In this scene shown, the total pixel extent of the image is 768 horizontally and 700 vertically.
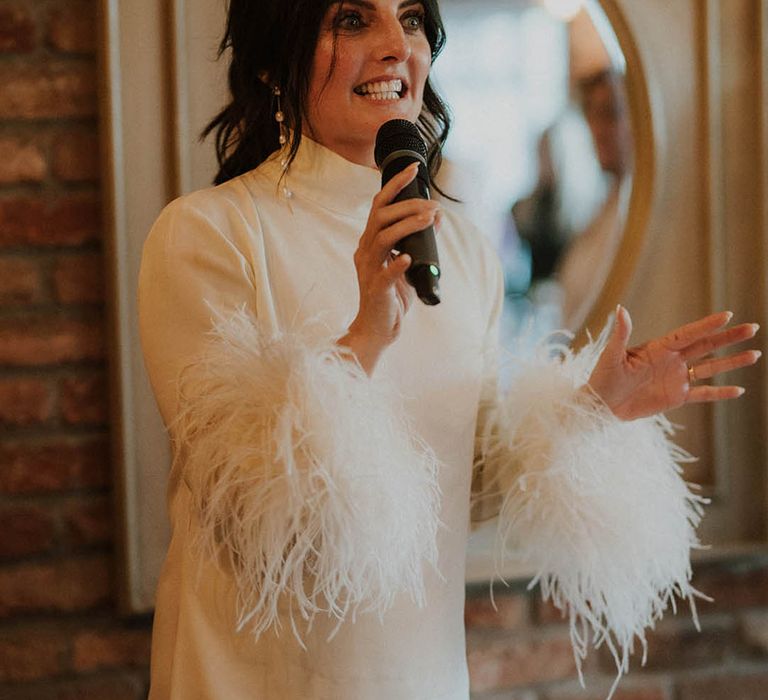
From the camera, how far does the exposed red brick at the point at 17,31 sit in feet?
4.48

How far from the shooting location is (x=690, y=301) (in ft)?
5.41

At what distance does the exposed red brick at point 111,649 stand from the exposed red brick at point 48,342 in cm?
39

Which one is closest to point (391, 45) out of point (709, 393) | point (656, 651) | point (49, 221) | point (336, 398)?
point (336, 398)

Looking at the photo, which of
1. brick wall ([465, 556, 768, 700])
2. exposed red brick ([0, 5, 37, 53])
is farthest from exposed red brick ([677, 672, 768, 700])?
exposed red brick ([0, 5, 37, 53])

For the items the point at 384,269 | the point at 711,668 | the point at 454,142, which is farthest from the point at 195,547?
the point at 711,668

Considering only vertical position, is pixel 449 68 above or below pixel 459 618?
above

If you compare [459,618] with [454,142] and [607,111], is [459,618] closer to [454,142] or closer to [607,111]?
[454,142]

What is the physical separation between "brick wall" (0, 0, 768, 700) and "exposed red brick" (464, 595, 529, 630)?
497 millimetres

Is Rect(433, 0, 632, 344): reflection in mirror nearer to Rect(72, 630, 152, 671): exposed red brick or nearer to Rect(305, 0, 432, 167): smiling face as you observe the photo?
Rect(305, 0, 432, 167): smiling face

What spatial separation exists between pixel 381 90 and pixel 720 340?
44 centimetres

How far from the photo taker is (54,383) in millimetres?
1403

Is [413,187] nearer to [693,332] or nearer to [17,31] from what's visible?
[693,332]

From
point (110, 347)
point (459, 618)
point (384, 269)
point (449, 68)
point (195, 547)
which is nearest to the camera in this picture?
point (384, 269)

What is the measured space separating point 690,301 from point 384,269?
960 mm
